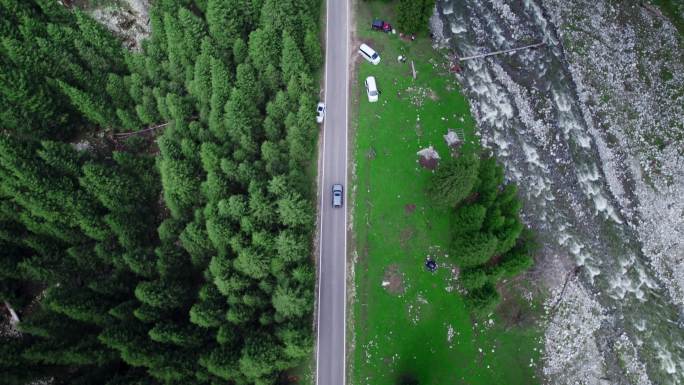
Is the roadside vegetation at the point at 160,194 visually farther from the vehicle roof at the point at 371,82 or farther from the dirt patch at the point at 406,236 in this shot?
the dirt patch at the point at 406,236

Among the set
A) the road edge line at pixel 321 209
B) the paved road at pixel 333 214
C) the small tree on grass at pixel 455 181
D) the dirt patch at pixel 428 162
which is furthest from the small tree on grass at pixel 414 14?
the small tree on grass at pixel 455 181

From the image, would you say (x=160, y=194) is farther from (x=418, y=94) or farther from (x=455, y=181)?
(x=418, y=94)

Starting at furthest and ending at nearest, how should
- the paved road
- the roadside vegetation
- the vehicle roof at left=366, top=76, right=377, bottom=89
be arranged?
the vehicle roof at left=366, top=76, right=377, bottom=89
the paved road
the roadside vegetation

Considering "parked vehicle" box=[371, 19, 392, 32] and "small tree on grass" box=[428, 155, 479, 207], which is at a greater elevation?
"parked vehicle" box=[371, 19, 392, 32]

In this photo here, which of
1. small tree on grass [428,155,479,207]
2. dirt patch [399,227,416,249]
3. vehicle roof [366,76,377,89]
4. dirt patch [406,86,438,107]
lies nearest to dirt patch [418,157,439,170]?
small tree on grass [428,155,479,207]

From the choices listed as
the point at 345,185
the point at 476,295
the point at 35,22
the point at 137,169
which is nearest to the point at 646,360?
the point at 476,295

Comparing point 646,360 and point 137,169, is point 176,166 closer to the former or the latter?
point 137,169

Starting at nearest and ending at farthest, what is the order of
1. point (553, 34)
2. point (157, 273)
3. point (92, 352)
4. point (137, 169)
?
1. point (92, 352)
2. point (157, 273)
3. point (137, 169)
4. point (553, 34)

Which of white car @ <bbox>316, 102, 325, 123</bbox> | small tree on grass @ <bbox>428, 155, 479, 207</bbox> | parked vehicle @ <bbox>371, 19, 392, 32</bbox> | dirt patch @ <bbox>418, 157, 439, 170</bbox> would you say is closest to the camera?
small tree on grass @ <bbox>428, 155, 479, 207</bbox>

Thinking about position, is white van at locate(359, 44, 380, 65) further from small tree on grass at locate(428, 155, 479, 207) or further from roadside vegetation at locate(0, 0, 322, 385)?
small tree on grass at locate(428, 155, 479, 207)
